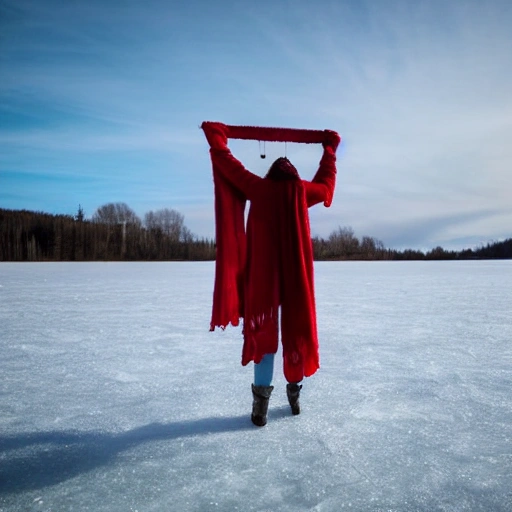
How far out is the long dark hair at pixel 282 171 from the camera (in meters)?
2.65

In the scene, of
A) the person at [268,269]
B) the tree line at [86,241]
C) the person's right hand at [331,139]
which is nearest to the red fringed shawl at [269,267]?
the person at [268,269]

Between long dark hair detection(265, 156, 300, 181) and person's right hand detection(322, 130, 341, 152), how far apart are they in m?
0.45

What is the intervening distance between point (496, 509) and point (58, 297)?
29.5 ft

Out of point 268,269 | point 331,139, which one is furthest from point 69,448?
point 331,139

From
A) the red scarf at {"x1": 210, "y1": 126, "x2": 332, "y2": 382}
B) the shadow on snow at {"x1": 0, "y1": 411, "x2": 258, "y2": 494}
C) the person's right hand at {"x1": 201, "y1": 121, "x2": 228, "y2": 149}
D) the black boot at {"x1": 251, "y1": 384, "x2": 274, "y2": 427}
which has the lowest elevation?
the shadow on snow at {"x1": 0, "y1": 411, "x2": 258, "y2": 494}

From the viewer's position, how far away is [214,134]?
2750mm

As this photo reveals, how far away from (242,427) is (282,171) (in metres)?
1.57

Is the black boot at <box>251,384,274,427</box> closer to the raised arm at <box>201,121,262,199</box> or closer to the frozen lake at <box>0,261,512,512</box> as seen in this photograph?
the frozen lake at <box>0,261,512,512</box>

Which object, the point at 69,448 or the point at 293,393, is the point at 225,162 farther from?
the point at 69,448

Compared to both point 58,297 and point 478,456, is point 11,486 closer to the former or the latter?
point 478,456

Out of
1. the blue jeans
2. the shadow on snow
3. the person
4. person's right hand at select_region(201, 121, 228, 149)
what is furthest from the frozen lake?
person's right hand at select_region(201, 121, 228, 149)

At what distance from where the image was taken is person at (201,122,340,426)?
263cm

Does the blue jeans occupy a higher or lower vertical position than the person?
lower

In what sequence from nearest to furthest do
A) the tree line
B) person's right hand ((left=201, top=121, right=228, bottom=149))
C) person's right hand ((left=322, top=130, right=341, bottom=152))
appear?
person's right hand ((left=201, top=121, right=228, bottom=149))
person's right hand ((left=322, top=130, right=341, bottom=152))
the tree line
